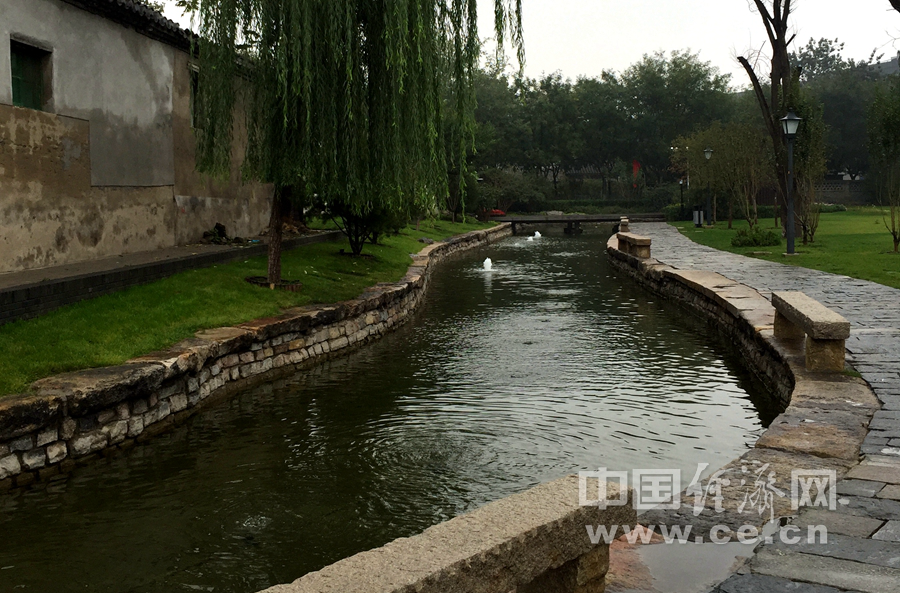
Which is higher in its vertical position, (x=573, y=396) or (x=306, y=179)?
(x=306, y=179)

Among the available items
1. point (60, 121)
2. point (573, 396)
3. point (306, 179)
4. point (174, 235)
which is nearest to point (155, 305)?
point (306, 179)

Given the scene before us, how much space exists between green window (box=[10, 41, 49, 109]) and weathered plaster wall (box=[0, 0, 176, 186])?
0.58 feet

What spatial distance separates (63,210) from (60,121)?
1.28m

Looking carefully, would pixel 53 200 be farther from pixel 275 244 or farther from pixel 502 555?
pixel 502 555

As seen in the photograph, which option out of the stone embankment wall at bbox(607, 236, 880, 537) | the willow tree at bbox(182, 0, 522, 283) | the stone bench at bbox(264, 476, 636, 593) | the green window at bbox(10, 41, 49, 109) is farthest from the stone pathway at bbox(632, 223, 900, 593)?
the green window at bbox(10, 41, 49, 109)

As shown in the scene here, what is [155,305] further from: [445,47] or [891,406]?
[891,406]

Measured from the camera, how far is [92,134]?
12812 millimetres

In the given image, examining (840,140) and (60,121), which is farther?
(840,140)

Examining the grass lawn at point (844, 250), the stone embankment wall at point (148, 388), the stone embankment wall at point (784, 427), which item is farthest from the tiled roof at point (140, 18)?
the grass lawn at point (844, 250)

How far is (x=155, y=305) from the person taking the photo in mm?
9898

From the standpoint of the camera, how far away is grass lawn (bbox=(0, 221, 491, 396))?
24.2 ft

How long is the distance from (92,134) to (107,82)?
1064 millimetres

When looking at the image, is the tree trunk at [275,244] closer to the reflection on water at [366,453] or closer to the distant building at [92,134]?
the reflection on water at [366,453]

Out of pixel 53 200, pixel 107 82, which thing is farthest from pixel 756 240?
pixel 53 200
